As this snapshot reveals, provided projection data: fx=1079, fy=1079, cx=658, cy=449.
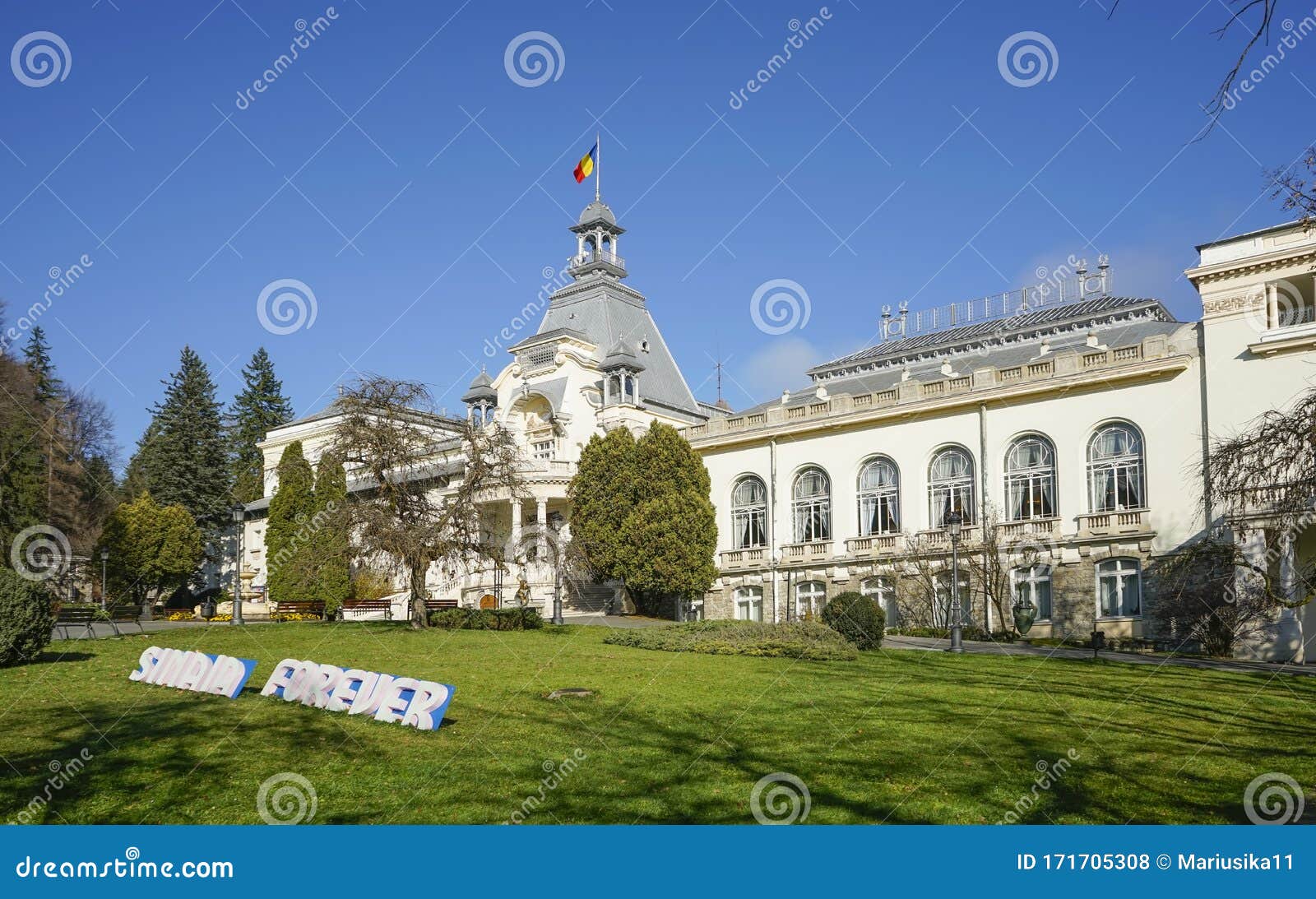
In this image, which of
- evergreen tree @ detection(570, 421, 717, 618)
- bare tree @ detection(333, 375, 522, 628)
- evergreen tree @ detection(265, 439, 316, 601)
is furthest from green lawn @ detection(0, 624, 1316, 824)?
evergreen tree @ detection(265, 439, 316, 601)

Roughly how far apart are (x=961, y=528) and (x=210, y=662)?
92.4ft

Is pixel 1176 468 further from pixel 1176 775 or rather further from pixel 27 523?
pixel 27 523

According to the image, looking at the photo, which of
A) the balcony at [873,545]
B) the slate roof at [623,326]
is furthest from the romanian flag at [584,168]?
the balcony at [873,545]

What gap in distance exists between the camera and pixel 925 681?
19.0m

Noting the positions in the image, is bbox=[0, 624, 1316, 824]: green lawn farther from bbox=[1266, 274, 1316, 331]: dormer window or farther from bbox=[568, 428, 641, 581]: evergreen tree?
bbox=[568, 428, 641, 581]: evergreen tree

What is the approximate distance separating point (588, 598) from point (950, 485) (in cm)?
1610

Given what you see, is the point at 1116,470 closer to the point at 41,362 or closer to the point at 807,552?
the point at 807,552

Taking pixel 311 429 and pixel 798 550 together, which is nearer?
pixel 798 550

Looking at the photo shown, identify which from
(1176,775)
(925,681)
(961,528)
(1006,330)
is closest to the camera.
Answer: (1176,775)

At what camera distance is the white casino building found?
32.7 metres

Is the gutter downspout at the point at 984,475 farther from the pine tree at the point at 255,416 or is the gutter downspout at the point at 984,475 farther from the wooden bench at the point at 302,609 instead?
the pine tree at the point at 255,416

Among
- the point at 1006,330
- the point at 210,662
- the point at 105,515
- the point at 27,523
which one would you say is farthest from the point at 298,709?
the point at 105,515

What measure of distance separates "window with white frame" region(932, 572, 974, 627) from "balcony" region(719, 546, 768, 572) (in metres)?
8.14

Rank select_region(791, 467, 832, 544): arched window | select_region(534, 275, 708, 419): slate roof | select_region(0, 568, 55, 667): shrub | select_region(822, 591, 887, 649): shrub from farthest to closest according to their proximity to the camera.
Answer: select_region(534, 275, 708, 419): slate roof < select_region(791, 467, 832, 544): arched window < select_region(822, 591, 887, 649): shrub < select_region(0, 568, 55, 667): shrub
